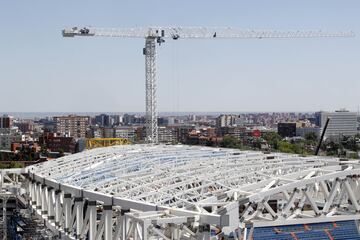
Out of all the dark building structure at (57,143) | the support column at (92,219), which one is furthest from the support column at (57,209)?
the dark building structure at (57,143)

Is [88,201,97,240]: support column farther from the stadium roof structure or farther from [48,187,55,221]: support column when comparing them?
[48,187,55,221]: support column

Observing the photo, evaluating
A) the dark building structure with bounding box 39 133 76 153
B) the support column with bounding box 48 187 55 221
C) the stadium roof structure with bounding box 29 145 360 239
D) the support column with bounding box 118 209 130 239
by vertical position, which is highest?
the stadium roof structure with bounding box 29 145 360 239

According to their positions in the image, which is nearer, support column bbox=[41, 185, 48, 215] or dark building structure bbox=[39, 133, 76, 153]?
support column bbox=[41, 185, 48, 215]

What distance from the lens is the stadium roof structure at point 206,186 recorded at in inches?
656

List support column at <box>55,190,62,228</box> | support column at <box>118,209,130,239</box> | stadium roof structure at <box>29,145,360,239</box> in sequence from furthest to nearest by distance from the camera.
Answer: support column at <box>55,190,62,228</box>
support column at <box>118,209,130,239</box>
stadium roof structure at <box>29,145,360,239</box>

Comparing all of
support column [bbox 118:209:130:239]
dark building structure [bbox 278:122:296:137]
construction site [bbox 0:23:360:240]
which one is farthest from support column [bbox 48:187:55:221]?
dark building structure [bbox 278:122:296:137]

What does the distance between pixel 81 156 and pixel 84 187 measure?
33.7 ft

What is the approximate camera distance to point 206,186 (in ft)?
65.4

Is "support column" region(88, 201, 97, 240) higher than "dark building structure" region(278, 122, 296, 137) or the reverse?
higher

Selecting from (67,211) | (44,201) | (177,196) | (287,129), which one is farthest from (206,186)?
(287,129)

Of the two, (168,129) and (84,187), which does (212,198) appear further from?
(168,129)

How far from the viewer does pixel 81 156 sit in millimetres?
32469

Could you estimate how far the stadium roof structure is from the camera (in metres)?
16.7

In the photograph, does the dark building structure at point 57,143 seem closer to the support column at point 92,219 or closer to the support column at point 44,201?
the support column at point 44,201
